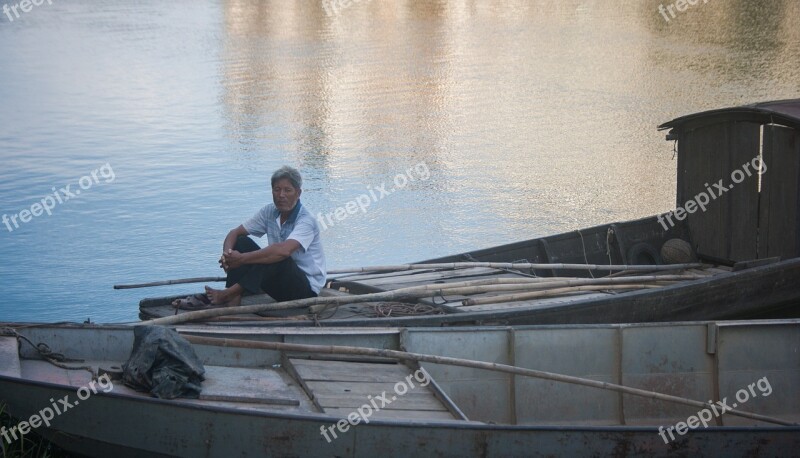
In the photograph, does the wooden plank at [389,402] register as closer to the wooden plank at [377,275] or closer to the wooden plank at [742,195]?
the wooden plank at [377,275]

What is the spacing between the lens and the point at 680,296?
23.4ft

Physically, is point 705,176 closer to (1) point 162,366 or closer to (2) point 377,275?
(2) point 377,275

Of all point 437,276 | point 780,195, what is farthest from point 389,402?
point 780,195

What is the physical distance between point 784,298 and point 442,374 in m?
3.02

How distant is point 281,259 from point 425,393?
151 cm

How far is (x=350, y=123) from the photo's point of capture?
1609cm

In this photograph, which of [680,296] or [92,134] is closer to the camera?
[680,296]

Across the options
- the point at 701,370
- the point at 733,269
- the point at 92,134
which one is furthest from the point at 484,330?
the point at 92,134

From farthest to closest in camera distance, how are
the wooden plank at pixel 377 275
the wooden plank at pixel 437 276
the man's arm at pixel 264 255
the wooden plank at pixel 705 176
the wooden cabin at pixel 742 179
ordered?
the wooden plank at pixel 705 176
the wooden cabin at pixel 742 179
the wooden plank at pixel 377 275
the wooden plank at pixel 437 276
the man's arm at pixel 264 255

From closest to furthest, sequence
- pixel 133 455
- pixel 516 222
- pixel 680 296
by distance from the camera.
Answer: pixel 133 455 → pixel 680 296 → pixel 516 222

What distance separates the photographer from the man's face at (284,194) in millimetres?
6516

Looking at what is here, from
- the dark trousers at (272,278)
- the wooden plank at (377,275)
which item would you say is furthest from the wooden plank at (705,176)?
the dark trousers at (272,278)

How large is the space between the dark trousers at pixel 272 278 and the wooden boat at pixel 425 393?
0.74 metres

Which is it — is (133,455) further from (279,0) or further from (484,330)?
(279,0)
